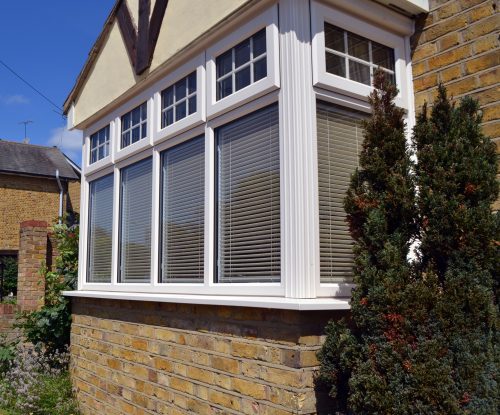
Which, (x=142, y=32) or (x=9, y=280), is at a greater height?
(x=142, y=32)

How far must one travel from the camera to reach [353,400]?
2.88 meters

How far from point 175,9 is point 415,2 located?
6.65 feet

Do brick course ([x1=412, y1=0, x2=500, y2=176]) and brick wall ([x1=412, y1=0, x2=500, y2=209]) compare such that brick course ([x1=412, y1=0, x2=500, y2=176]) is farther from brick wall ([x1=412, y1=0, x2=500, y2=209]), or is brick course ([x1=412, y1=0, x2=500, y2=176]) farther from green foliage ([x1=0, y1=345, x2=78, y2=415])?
green foliage ([x1=0, y1=345, x2=78, y2=415])

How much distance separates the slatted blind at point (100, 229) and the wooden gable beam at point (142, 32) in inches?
54.9

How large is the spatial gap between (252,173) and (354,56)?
1.08 meters

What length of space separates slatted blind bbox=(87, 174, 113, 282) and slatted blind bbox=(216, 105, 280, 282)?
228 centimetres

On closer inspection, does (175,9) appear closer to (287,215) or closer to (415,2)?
(415,2)

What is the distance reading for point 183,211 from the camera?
181 inches

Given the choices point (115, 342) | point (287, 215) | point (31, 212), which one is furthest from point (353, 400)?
point (31, 212)

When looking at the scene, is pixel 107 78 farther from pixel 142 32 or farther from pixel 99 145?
pixel 142 32

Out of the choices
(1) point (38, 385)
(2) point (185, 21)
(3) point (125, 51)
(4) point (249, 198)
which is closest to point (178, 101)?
(2) point (185, 21)

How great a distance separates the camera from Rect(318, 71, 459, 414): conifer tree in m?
2.69

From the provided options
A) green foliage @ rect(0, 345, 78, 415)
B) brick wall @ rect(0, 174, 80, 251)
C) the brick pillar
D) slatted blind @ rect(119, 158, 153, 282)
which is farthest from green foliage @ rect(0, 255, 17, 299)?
slatted blind @ rect(119, 158, 153, 282)

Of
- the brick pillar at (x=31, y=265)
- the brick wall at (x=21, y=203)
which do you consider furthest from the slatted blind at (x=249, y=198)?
the brick wall at (x=21, y=203)
